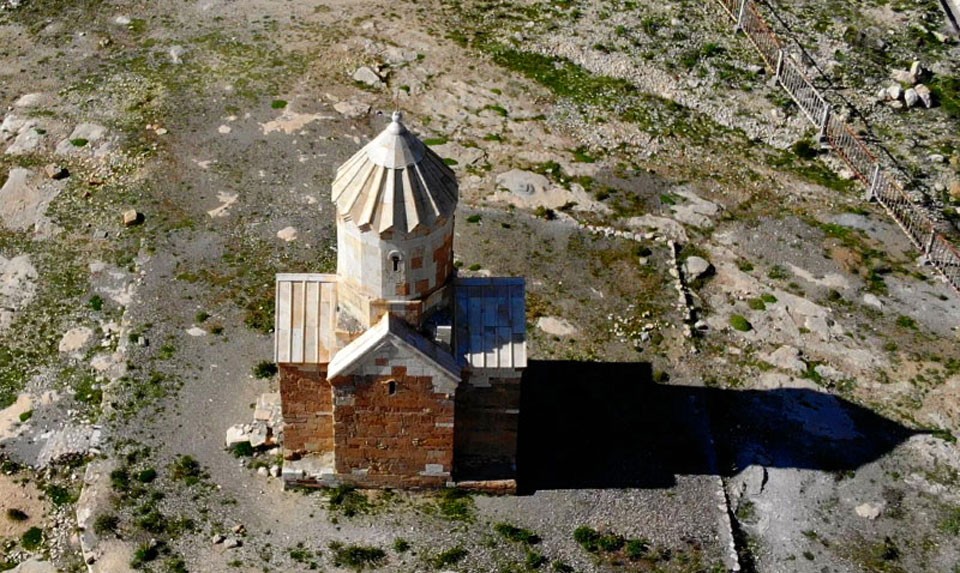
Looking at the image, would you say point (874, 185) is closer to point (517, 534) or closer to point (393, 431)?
point (517, 534)

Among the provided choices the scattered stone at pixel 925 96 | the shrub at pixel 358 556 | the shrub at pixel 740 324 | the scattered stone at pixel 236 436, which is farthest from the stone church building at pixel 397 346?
the scattered stone at pixel 925 96

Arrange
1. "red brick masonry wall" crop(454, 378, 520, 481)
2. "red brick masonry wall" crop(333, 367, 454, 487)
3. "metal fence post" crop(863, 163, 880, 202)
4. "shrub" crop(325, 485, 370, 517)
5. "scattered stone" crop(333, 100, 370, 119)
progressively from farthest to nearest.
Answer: "scattered stone" crop(333, 100, 370, 119) < "metal fence post" crop(863, 163, 880, 202) < "shrub" crop(325, 485, 370, 517) < "red brick masonry wall" crop(454, 378, 520, 481) < "red brick masonry wall" crop(333, 367, 454, 487)

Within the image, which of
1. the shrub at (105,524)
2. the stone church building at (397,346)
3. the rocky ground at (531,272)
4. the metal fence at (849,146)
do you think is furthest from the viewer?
the metal fence at (849,146)

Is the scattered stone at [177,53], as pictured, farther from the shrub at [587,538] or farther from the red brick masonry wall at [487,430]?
the shrub at [587,538]

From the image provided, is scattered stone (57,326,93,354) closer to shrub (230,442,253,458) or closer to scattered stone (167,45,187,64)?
shrub (230,442,253,458)

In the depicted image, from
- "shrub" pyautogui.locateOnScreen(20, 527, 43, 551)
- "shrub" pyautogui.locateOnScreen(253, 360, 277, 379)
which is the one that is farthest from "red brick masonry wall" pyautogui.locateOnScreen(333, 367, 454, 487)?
"shrub" pyautogui.locateOnScreen(20, 527, 43, 551)

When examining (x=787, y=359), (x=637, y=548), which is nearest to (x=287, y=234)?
(x=637, y=548)

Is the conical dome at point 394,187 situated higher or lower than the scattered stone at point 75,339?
higher
